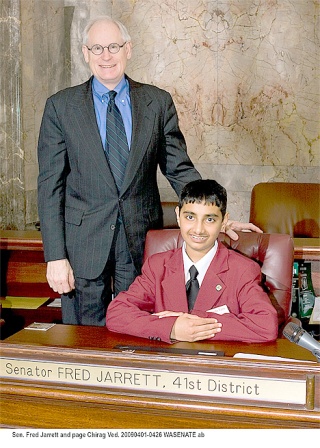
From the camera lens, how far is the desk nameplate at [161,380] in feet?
4.87

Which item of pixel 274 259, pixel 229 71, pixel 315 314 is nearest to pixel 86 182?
pixel 274 259

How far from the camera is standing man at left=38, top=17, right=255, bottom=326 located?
2527 mm

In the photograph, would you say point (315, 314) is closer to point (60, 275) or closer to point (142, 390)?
point (60, 275)

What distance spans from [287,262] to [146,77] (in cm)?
388

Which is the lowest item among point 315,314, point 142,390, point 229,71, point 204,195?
point 315,314

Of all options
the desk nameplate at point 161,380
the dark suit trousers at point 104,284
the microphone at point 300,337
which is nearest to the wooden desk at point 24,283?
the dark suit trousers at point 104,284

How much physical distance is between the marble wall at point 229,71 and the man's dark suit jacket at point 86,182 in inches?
116

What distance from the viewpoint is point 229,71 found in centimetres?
583

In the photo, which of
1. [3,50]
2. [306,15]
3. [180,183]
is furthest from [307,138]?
[180,183]

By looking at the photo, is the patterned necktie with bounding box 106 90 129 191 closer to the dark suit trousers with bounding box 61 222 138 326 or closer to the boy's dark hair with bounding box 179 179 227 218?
Answer: the dark suit trousers with bounding box 61 222 138 326

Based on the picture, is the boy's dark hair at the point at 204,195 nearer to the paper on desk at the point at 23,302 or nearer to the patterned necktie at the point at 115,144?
the patterned necktie at the point at 115,144

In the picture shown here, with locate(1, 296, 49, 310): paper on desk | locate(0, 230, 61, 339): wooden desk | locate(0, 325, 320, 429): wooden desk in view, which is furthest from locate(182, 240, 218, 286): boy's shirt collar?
locate(0, 230, 61, 339): wooden desk

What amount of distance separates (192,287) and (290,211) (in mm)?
1898

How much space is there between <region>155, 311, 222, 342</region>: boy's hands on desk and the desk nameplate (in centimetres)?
38
